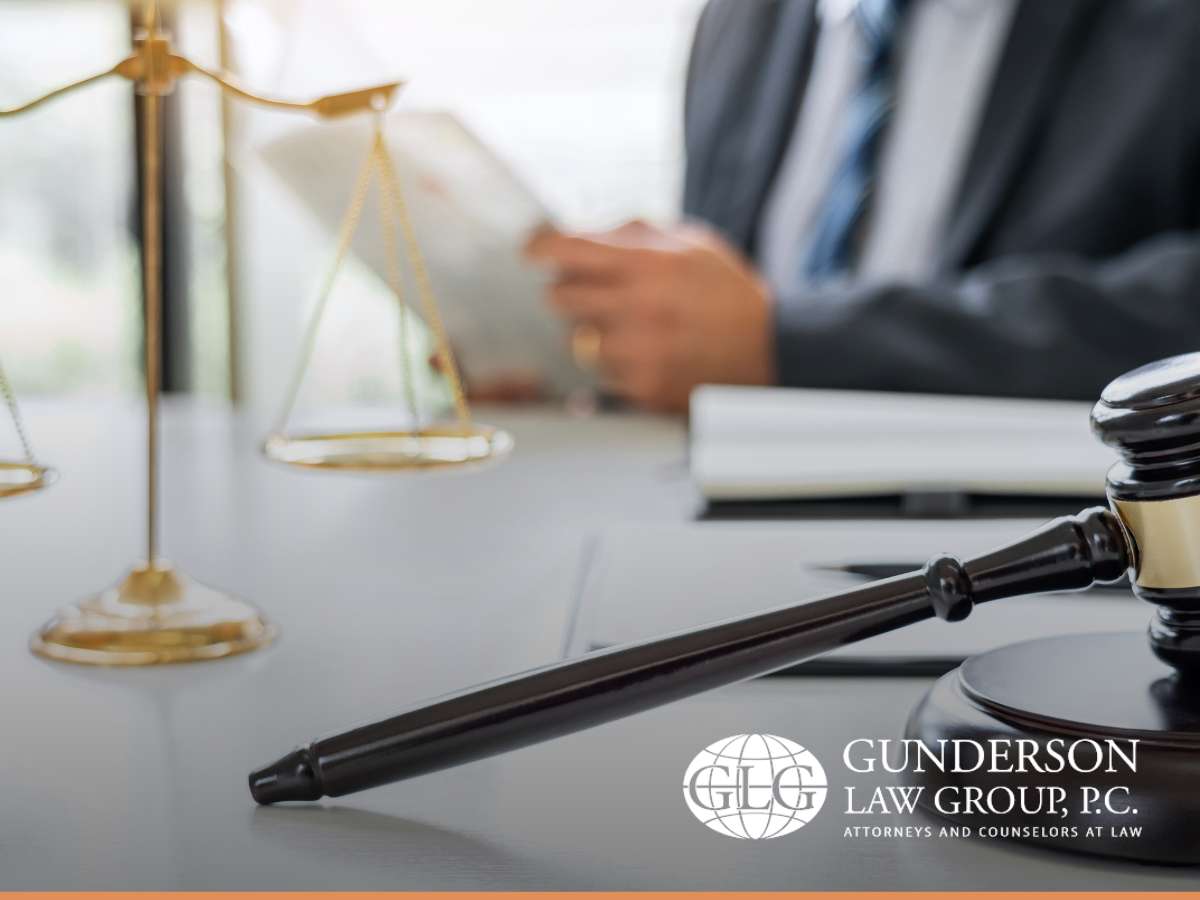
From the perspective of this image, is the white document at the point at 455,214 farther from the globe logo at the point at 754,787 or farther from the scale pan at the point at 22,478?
the globe logo at the point at 754,787

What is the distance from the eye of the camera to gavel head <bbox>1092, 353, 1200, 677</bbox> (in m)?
0.25

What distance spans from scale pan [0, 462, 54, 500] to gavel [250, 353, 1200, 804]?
11cm

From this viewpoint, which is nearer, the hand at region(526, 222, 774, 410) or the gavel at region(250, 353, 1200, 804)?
the gavel at region(250, 353, 1200, 804)

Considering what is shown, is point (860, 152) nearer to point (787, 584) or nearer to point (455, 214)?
point (455, 214)

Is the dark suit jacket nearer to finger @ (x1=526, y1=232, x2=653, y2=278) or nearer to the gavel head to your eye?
finger @ (x1=526, y1=232, x2=653, y2=278)

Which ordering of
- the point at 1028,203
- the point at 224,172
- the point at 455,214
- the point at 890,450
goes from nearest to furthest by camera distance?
1. the point at 890,450
2. the point at 455,214
3. the point at 1028,203
4. the point at 224,172

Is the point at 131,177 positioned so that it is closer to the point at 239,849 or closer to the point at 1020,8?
the point at 1020,8

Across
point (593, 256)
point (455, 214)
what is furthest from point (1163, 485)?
point (593, 256)

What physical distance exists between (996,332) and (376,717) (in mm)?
880

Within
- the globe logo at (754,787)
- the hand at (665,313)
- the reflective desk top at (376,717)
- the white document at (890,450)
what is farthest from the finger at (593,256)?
the globe logo at (754,787)

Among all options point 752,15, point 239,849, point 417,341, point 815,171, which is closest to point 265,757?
point 239,849

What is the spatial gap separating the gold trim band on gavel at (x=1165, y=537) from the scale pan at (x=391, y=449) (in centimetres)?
20

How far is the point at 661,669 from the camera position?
10.1 inches

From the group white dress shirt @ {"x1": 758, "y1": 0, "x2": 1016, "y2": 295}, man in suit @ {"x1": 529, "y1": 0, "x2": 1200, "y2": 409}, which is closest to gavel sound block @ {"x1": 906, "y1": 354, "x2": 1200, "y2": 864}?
man in suit @ {"x1": 529, "y1": 0, "x2": 1200, "y2": 409}
